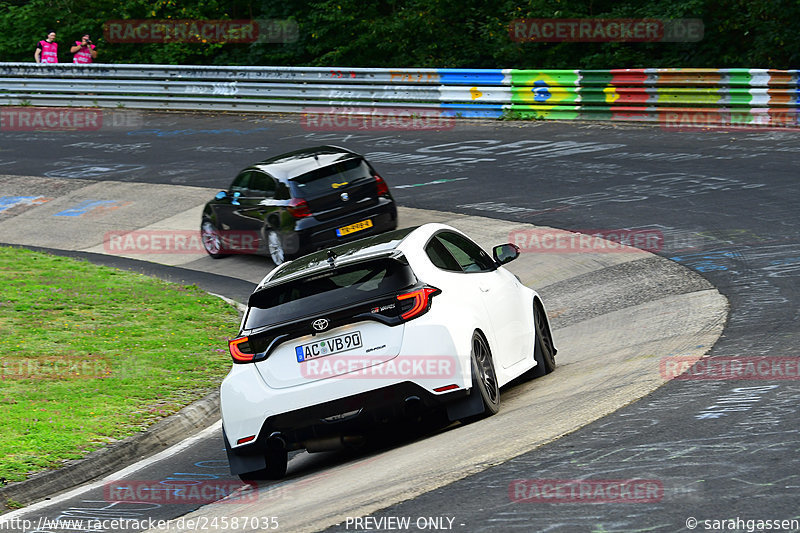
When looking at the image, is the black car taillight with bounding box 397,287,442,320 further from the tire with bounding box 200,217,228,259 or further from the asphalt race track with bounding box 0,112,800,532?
the tire with bounding box 200,217,228,259

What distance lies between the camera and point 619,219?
672 inches

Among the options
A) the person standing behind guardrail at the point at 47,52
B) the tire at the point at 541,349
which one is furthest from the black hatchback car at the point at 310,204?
the person standing behind guardrail at the point at 47,52

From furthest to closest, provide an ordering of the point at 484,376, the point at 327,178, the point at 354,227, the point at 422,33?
the point at 422,33
the point at 327,178
the point at 354,227
the point at 484,376

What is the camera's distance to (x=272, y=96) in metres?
32.4

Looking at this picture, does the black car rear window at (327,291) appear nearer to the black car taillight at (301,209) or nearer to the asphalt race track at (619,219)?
the asphalt race track at (619,219)

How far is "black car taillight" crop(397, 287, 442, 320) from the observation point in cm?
777

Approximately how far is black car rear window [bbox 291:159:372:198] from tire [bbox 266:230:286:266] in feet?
2.76

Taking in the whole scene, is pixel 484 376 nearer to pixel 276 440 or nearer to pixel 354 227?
pixel 276 440

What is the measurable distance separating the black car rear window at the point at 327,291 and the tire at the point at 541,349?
223cm

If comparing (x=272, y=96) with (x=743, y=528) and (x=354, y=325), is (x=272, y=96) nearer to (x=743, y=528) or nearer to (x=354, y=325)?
(x=354, y=325)

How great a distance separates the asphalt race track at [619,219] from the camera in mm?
5840

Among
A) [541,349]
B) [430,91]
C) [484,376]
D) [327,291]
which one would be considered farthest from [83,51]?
[484,376]

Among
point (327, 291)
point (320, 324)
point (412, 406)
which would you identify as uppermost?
point (327, 291)

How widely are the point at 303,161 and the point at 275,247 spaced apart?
4.59 feet
